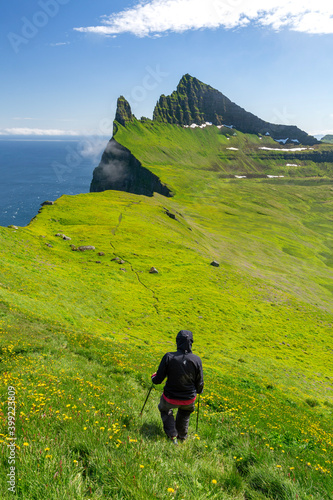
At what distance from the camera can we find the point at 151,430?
24.2 feet

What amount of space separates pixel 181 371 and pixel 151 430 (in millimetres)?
1740

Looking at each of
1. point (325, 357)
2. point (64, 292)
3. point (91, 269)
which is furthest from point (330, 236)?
point (64, 292)

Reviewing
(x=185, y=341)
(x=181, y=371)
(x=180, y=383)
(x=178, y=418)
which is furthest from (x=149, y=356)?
(x=185, y=341)

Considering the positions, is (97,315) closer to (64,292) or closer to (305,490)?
(64,292)

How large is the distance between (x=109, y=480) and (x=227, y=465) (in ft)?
9.73

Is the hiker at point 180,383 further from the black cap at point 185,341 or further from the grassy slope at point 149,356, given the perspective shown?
the grassy slope at point 149,356

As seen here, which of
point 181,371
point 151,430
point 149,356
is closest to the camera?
point 151,430

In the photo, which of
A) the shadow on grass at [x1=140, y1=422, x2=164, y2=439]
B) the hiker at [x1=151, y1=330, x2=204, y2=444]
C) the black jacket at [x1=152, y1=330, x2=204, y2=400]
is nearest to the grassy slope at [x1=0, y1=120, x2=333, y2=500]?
the shadow on grass at [x1=140, y1=422, x2=164, y2=439]

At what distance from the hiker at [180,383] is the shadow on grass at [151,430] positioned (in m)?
0.22

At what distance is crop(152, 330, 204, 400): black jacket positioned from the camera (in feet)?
24.7

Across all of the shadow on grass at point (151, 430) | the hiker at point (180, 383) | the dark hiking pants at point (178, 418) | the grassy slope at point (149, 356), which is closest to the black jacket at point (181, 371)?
the hiker at point (180, 383)

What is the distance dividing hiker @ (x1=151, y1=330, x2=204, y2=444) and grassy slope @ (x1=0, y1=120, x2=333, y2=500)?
503 mm

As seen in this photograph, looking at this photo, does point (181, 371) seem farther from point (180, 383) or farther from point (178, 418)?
point (178, 418)

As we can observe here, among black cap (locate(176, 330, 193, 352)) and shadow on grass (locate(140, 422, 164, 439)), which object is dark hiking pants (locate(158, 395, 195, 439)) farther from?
black cap (locate(176, 330, 193, 352))
